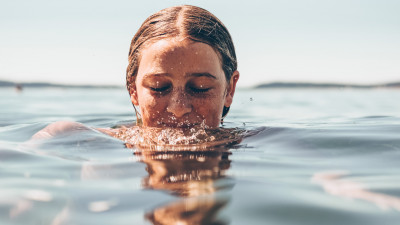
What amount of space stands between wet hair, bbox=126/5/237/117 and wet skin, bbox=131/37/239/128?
124 millimetres

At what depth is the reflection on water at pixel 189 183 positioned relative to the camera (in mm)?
1445

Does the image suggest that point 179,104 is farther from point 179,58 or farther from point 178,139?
point 179,58

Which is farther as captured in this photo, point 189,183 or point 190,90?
point 190,90

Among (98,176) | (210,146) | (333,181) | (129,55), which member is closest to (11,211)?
(98,176)

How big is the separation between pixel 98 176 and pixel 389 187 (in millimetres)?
1538

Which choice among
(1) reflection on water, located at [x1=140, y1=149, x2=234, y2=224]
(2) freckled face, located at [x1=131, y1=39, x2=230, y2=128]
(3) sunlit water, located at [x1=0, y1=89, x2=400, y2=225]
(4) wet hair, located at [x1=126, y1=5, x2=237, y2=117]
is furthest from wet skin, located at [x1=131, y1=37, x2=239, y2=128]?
(1) reflection on water, located at [x1=140, y1=149, x2=234, y2=224]

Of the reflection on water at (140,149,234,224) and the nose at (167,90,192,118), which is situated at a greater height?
the nose at (167,90,192,118)

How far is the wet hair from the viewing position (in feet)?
11.8

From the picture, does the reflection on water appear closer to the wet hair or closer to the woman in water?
the woman in water

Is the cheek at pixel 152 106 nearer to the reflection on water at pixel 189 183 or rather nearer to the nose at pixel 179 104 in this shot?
the nose at pixel 179 104

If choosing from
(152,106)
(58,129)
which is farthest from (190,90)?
(58,129)

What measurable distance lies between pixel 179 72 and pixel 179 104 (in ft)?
0.95

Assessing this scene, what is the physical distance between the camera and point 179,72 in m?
3.24

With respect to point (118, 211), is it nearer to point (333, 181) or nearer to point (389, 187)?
point (333, 181)
